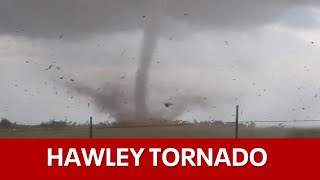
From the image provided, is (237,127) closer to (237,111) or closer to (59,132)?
(237,111)

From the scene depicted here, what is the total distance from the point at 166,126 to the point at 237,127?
15.5ft

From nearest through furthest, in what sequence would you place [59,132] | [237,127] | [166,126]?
[237,127]
[166,126]
[59,132]

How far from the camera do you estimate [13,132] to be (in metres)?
34.9

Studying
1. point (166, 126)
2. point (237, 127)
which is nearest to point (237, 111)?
point (237, 127)

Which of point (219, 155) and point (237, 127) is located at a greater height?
point (237, 127)

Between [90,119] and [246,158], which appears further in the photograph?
[90,119]

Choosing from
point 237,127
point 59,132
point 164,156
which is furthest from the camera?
point 59,132

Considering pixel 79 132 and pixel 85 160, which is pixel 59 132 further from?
pixel 85 160

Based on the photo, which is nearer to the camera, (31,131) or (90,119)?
(90,119)

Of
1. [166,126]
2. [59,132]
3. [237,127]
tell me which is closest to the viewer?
[237,127]

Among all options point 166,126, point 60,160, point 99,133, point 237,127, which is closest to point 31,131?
point 99,133

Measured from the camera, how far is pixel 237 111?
3056cm

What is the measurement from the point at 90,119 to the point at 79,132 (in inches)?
162

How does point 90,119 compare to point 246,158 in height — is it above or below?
above
